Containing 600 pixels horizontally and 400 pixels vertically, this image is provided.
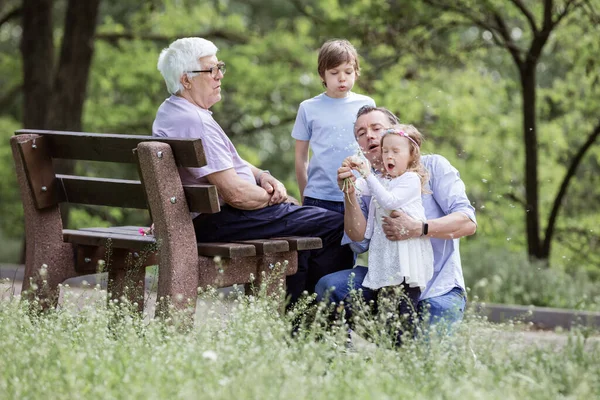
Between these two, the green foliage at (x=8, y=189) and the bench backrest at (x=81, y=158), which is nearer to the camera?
the bench backrest at (x=81, y=158)

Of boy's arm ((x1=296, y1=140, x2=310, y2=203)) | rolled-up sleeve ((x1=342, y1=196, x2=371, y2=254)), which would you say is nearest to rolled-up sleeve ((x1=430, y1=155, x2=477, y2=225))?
rolled-up sleeve ((x1=342, y1=196, x2=371, y2=254))

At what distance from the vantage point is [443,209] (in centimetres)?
537

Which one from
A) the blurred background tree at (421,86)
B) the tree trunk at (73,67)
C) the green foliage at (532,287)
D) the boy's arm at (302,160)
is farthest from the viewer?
the tree trunk at (73,67)

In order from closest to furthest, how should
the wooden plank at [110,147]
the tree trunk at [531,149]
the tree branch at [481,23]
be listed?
the wooden plank at [110,147] < the tree branch at [481,23] < the tree trunk at [531,149]

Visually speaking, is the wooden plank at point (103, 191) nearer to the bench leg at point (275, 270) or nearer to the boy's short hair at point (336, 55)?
the bench leg at point (275, 270)

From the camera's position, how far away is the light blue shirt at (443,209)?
5262 millimetres

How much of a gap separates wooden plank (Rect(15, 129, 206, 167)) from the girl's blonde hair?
1.00 metres

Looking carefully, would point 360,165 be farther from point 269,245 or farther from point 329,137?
point 329,137

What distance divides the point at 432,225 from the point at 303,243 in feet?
2.42

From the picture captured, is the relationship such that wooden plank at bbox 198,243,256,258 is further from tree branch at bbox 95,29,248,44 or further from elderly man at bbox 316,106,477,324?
tree branch at bbox 95,29,248,44

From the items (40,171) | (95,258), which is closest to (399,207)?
(95,258)

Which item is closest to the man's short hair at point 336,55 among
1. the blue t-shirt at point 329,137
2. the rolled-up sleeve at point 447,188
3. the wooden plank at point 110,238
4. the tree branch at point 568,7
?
the blue t-shirt at point 329,137

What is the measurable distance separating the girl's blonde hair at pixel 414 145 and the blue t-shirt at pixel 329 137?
0.84 meters

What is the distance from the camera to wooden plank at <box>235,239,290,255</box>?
5180 millimetres
